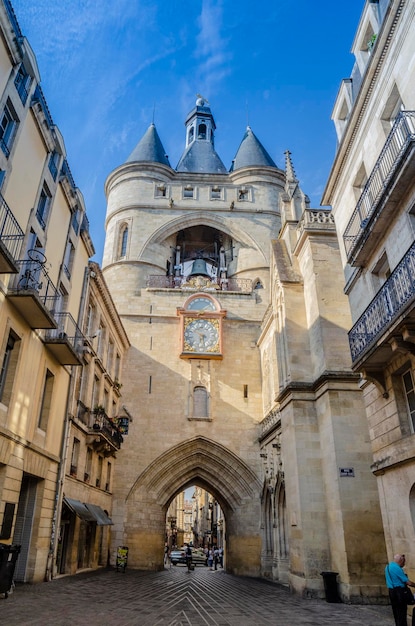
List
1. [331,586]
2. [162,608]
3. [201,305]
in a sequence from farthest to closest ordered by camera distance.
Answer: [201,305], [331,586], [162,608]

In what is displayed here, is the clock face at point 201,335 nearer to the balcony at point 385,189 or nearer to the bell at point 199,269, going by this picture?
the bell at point 199,269

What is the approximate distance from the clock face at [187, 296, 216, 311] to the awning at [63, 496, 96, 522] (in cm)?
1142

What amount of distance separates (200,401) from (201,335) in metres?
3.15

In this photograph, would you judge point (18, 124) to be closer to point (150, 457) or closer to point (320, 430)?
point (320, 430)

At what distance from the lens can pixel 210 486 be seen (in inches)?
863

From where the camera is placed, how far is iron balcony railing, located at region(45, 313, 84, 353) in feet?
39.5

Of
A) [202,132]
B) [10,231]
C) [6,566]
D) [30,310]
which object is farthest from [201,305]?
[202,132]

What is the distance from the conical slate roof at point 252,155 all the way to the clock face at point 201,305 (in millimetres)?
10508

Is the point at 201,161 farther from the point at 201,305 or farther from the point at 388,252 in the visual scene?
the point at 388,252

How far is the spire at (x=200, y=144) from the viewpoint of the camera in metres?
33.9

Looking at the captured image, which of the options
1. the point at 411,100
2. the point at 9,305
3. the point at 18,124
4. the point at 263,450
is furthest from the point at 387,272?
the point at 263,450

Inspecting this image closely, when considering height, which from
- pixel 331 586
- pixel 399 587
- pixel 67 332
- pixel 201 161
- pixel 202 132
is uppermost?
pixel 202 132

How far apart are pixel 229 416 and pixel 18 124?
49.4ft

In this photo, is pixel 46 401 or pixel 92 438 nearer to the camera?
pixel 46 401
